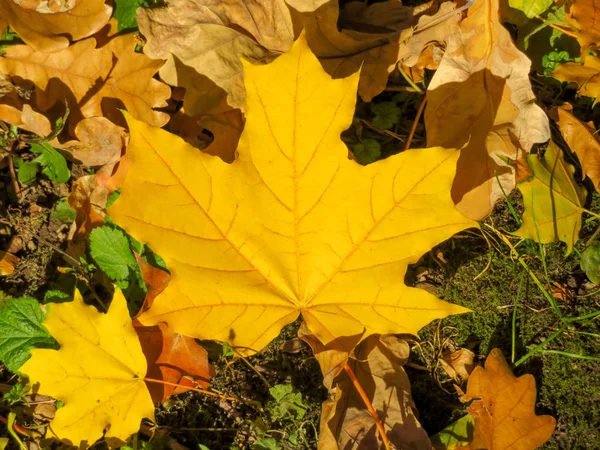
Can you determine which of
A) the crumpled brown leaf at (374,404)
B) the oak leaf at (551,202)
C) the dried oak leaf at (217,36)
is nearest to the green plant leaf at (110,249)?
the dried oak leaf at (217,36)

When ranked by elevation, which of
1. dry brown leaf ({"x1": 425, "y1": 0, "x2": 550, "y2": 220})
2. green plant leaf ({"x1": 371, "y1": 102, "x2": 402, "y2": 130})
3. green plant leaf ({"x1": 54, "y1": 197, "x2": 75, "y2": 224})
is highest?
dry brown leaf ({"x1": 425, "y1": 0, "x2": 550, "y2": 220})

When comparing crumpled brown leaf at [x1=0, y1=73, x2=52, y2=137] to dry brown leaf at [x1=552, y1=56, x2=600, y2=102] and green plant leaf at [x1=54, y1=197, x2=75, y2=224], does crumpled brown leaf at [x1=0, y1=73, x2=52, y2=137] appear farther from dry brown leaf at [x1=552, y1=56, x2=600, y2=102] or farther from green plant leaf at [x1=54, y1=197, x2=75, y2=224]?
dry brown leaf at [x1=552, y1=56, x2=600, y2=102]

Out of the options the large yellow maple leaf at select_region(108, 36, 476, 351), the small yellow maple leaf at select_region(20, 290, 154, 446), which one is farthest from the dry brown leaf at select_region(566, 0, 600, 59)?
the small yellow maple leaf at select_region(20, 290, 154, 446)

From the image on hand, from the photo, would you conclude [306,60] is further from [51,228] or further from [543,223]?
[51,228]

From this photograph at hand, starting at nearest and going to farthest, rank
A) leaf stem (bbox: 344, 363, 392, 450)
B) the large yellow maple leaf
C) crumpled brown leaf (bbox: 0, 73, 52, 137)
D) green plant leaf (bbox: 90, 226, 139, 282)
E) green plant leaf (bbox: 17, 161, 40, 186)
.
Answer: the large yellow maple leaf → leaf stem (bbox: 344, 363, 392, 450) → green plant leaf (bbox: 90, 226, 139, 282) → crumpled brown leaf (bbox: 0, 73, 52, 137) → green plant leaf (bbox: 17, 161, 40, 186)

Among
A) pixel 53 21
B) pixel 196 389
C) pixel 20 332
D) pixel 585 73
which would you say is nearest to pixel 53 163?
pixel 53 21

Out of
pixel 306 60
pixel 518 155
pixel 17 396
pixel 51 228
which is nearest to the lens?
pixel 306 60

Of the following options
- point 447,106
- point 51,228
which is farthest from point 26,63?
point 447,106
